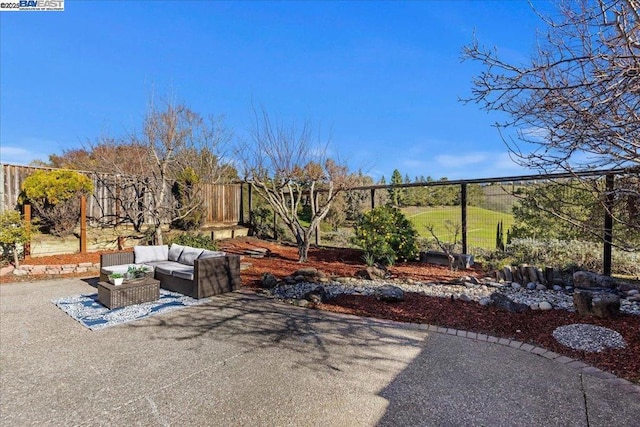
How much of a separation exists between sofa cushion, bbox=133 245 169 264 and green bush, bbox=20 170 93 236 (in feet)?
10.8

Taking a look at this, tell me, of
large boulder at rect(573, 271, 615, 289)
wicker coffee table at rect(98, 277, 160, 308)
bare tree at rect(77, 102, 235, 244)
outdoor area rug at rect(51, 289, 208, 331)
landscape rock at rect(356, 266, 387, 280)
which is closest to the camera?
outdoor area rug at rect(51, 289, 208, 331)

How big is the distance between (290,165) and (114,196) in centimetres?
552

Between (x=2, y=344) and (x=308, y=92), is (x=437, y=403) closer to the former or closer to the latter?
(x=2, y=344)

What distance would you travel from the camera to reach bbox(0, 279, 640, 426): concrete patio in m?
2.26

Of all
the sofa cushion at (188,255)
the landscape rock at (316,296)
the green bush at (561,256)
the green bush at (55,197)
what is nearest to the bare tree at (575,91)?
the landscape rock at (316,296)

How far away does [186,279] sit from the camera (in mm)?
5512

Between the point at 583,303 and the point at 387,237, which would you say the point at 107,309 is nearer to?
the point at 387,237

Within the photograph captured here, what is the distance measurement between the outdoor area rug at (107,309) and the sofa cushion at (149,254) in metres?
1.19

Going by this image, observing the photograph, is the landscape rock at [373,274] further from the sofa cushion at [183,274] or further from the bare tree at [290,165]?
the sofa cushion at [183,274]

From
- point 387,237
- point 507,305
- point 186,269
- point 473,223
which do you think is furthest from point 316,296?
point 473,223

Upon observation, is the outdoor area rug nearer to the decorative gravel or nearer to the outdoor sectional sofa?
the outdoor sectional sofa

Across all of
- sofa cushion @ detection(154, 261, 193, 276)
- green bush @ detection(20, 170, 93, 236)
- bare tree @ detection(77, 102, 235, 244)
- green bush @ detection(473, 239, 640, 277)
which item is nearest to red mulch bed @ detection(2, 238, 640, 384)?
sofa cushion @ detection(154, 261, 193, 276)

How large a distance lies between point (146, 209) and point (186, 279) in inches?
215

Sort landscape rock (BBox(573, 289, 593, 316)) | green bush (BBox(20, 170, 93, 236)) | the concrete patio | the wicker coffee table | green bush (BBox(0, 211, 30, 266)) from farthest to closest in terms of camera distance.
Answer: green bush (BBox(20, 170, 93, 236)) < green bush (BBox(0, 211, 30, 266)) < the wicker coffee table < landscape rock (BBox(573, 289, 593, 316)) < the concrete patio
